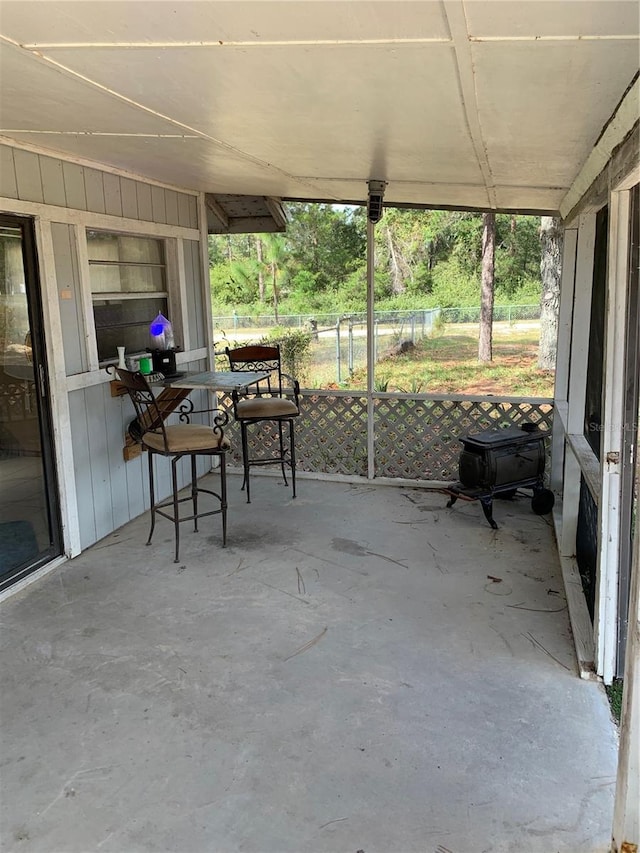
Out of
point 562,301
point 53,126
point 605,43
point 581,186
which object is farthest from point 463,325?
point 605,43

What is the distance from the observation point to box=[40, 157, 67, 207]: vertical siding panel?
3.37 meters

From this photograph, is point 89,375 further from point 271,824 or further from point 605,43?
point 605,43

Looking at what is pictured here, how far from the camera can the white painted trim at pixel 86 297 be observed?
3.66 meters

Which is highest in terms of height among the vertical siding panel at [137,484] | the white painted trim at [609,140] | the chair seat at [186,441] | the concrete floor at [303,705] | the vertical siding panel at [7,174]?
the vertical siding panel at [7,174]

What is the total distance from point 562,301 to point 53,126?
2.97m

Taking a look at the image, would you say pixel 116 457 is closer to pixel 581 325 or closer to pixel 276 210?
pixel 276 210

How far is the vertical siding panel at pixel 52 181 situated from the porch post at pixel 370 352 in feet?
6.72

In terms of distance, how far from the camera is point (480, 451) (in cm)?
417

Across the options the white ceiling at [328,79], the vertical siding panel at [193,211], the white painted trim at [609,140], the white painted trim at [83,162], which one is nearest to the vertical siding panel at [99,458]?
the white painted trim at [83,162]

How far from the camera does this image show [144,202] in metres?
4.31

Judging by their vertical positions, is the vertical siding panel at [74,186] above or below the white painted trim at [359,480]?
above

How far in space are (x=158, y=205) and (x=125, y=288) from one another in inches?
26.2

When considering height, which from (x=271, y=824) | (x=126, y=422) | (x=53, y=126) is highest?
(x=53, y=126)

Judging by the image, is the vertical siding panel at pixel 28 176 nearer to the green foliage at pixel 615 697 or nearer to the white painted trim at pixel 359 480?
the white painted trim at pixel 359 480
